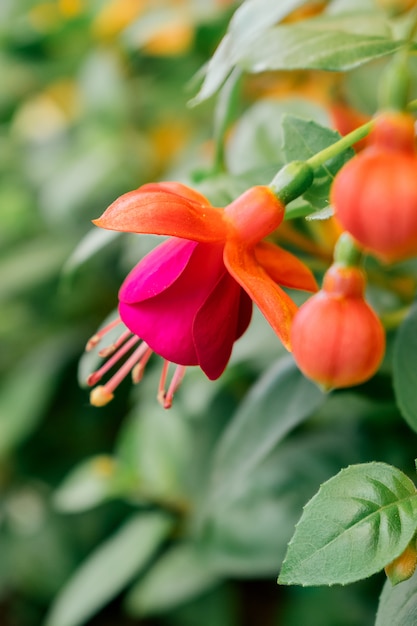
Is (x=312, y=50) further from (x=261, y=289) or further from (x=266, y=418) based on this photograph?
(x=266, y=418)

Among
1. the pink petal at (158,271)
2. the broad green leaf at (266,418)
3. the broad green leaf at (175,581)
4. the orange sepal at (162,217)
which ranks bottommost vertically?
the broad green leaf at (175,581)

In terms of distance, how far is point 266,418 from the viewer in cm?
61

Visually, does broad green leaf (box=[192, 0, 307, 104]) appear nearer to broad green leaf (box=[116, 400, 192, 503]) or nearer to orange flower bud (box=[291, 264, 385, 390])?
orange flower bud (box=[291, 264, 385, 390])

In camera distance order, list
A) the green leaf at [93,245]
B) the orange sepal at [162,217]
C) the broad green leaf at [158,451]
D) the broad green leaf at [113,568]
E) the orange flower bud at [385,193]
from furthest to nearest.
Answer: the broad green leaf at [158,451], the broad green leaf at [113,568], the green leaf at [93,245], the orange sepal at [162,217], the orange flower bud at [385,193]

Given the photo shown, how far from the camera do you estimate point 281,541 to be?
783mm

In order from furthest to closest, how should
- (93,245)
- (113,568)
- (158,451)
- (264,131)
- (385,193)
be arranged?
(158,451)
(113,568)
(264,131)
(93,245)
(385,193)

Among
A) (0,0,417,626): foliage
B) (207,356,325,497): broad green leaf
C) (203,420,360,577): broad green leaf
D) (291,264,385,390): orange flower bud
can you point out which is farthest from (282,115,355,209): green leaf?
(203,420,360,577): broad green leaf

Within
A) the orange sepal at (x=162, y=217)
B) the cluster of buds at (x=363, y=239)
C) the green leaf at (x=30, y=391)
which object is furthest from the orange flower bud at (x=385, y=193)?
the green leaf at (x=30, y=391)

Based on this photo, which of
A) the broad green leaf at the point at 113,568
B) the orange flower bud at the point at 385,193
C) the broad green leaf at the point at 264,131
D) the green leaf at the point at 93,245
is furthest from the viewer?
the broad green leaf at the point at 113,568

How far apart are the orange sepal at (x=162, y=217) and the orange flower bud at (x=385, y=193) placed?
0.11m

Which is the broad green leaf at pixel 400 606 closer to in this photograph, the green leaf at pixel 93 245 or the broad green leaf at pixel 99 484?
the green leaf at pixel 93 245

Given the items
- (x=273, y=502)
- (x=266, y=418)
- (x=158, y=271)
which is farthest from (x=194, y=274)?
(x=273, y=502)

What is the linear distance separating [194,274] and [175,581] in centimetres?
61

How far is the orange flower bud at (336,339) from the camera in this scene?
33cm
